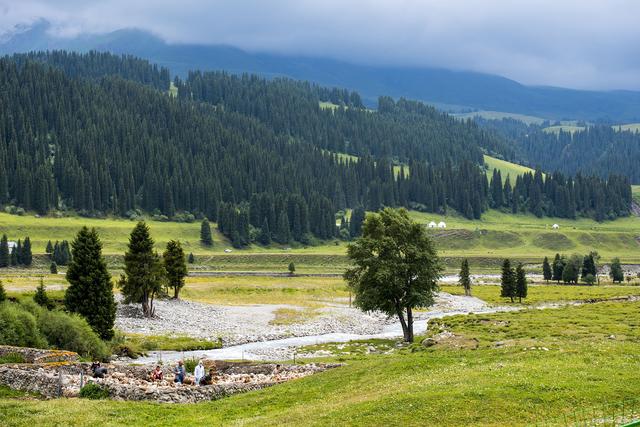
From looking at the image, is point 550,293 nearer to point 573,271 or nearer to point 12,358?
point 573,271

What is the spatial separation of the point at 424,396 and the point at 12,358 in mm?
29045

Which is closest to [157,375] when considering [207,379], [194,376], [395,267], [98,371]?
[194,376]

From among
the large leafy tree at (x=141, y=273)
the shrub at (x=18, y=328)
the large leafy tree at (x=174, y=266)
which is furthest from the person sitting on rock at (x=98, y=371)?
the large leafy tree at (x=174, y=266)

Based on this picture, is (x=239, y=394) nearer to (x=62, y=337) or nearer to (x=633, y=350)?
(x=633, y=350)

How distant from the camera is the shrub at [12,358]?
48728 millimetres

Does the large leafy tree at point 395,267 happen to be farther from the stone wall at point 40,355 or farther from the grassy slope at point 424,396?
the stone wall at point 40,355

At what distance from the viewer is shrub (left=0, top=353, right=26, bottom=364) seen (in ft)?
160

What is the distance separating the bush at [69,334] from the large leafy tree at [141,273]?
97.4ft

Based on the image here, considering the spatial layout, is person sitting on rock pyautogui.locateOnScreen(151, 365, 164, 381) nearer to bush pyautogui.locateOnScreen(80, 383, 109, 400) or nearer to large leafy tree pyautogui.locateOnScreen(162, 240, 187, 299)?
bush pyautogui.locateOnScreen(80, 383, 109, 400)

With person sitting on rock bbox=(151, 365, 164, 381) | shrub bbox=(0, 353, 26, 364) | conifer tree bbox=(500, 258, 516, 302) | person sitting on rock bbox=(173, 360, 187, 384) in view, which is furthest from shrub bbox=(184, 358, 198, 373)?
conifer tree bbox=(500, 258, 516, 302)

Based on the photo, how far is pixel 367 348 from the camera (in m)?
71.6

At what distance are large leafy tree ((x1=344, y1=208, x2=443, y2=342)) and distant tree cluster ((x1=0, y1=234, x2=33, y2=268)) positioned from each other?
109m

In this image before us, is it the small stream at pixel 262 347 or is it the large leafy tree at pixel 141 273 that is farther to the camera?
the large leafy tree at pixel 141 273

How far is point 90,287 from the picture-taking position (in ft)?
237
